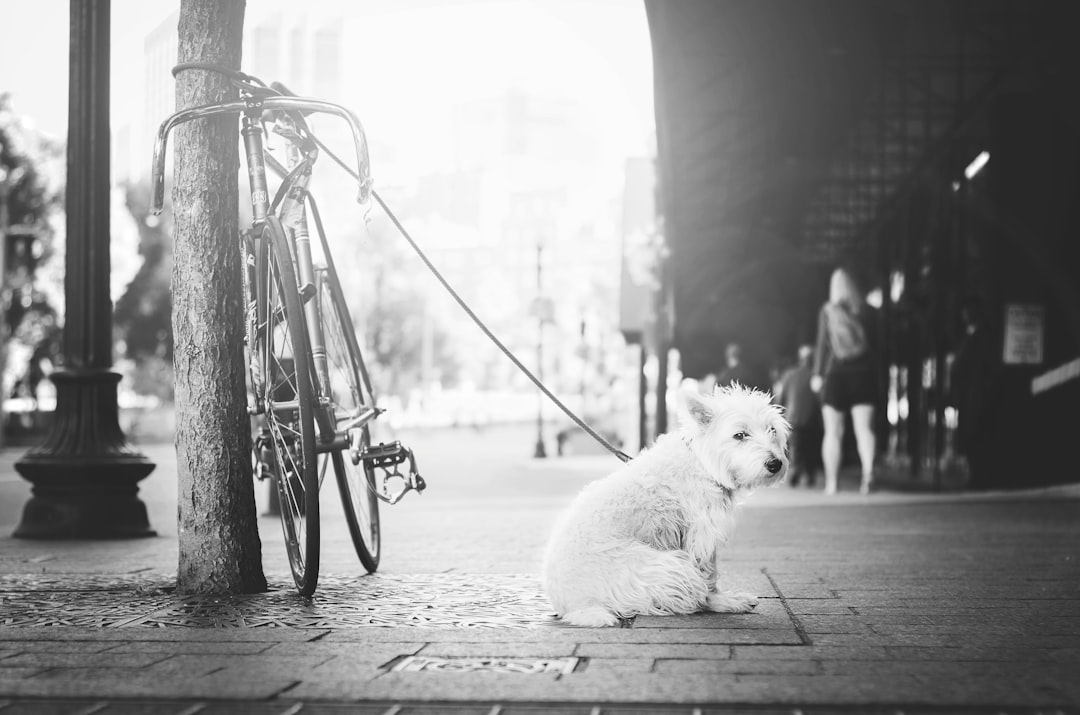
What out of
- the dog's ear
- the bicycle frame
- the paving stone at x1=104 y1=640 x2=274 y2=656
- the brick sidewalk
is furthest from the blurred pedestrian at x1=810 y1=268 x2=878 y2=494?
the paving stone at x1=104 y1=640 x2=274 y2=656

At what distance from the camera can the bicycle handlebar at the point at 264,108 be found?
5527 millimetres

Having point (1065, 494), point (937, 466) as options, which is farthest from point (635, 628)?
point (937, 466)

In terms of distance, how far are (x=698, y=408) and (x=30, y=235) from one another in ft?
133

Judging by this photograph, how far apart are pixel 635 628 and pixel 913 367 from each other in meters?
15.0

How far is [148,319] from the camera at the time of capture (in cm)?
5231

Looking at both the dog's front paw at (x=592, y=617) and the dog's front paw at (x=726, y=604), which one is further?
the dog's front paw at (x=726, y=604)

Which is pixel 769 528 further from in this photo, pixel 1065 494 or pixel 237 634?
pixel 237 634

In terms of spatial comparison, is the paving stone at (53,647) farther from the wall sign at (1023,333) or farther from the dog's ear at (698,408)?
the wall sign at (1023,333)

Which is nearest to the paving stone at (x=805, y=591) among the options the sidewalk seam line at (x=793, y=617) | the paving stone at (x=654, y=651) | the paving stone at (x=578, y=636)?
the sidewalk seam line at (x=793, y=617)

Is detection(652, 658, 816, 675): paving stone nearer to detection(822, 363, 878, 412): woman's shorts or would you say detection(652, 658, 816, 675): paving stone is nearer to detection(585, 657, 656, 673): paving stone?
detection(585, 657, 656, 673): paving stone

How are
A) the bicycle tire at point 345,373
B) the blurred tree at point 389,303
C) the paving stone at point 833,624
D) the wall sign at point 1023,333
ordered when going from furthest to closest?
the blurred tree at point 389,303, the wall sign at point 1023,333, the bicycle tire at point 345,373, the paving stone at point 833,624

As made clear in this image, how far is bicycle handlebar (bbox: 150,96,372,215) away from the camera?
5.53 meters

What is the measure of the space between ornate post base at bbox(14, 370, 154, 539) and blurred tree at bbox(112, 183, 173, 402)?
43.9m

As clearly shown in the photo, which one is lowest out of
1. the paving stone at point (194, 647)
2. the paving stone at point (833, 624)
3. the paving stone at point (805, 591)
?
the paving stone at point (805, 591)
